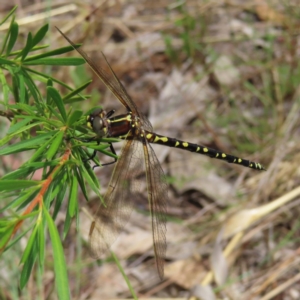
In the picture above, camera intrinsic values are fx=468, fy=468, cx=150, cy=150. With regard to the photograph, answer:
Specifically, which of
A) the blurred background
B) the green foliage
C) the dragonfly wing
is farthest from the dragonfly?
the blurred background

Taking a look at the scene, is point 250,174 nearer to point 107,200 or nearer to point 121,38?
point 121,38

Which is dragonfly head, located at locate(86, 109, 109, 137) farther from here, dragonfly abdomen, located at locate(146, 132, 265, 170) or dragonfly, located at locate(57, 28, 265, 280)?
dragonfly abdomen, located at locate(146, 132, 265, 170)

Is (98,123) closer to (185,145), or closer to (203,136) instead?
(185,145)

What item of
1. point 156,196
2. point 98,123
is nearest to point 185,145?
point 156,196

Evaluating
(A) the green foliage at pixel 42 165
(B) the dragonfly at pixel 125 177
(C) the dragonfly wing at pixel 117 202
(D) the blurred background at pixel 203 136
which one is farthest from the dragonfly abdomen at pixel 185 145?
(A) the green foliage at pixel 42 165

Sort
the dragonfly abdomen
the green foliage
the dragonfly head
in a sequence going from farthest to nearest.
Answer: the dragonfly abdomen, the dragonfly head, the green foliage

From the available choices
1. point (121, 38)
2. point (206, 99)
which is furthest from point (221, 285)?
point (121, 38)

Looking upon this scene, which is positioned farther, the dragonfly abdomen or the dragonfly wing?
the dragonfly abdomen

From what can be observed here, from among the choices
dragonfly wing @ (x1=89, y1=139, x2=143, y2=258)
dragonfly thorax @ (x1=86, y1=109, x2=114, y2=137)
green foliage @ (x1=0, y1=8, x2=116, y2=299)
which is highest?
green foliage @ (x1=0, y1=8, x2=116, y2=299)
